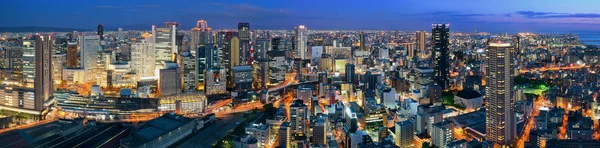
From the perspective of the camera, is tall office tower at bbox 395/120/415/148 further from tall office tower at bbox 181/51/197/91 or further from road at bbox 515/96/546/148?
tall office tower at bbox 181/51/197/91

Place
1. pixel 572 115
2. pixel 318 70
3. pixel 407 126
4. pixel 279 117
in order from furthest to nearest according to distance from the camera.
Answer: pixel 318 70
pixel 572 115
pixel 279 117
pixel 407 126

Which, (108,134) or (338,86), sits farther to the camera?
(338,86)

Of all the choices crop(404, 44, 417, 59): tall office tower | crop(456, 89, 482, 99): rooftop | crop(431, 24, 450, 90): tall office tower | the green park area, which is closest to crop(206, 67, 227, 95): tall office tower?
crop(456, 89, 482, 99): rooftop

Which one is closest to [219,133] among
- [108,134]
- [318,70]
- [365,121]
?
[108,134]

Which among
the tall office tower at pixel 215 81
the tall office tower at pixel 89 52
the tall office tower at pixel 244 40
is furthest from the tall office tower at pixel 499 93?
the tall office tower at pixel 89 52

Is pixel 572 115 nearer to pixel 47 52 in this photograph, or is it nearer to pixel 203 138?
pixel 203 138
